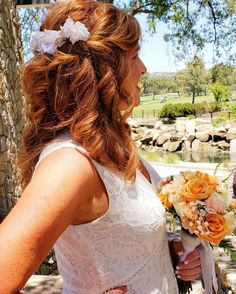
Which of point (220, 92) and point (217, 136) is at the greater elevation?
point (220, 92)

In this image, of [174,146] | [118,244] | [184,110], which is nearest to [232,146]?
[174,146]

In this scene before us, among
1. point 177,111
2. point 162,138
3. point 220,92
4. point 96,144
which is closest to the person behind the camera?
point 96,144

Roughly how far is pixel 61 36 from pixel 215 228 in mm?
783

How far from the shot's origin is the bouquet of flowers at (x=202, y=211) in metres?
1.49

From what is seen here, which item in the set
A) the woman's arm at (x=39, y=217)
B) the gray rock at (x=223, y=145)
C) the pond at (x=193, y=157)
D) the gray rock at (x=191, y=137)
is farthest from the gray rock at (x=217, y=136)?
the woman's arm at (x=39, y=217)

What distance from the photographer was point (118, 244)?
4.25 ft

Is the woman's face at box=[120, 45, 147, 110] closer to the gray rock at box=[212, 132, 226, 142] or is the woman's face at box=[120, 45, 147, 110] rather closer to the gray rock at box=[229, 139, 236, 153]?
the gray rock at box=[229, 139, 236, 153]

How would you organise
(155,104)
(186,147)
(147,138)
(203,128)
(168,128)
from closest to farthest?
(186,147)
(203,128)
(147,138)
(168,128)
(155,104)

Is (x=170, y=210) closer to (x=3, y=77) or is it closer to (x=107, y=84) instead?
(x=107, y=84)

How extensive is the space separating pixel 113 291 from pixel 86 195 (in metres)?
0.34

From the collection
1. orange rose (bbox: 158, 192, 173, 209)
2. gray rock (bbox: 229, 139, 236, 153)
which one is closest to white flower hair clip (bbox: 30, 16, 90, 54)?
orange rose (bbox: 158, 192, 173, 209)

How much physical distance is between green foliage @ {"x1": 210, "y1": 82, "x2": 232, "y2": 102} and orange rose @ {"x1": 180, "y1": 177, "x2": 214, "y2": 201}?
3466 cm

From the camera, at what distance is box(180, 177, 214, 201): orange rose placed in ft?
5.03

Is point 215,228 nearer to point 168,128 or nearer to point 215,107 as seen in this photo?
point 168,128
